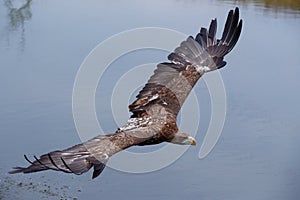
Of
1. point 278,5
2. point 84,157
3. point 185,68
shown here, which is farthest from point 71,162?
point 278,5

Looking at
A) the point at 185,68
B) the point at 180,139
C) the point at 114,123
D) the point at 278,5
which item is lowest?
the point at 114,123

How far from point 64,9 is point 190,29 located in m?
5.06

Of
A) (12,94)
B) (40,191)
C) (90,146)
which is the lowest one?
(40,191)

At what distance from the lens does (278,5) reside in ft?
95.7

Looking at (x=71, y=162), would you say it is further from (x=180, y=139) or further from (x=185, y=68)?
(x=185, y=68)

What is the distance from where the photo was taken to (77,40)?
2052 centimetres

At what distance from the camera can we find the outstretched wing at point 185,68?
763 cm

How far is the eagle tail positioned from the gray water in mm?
7680

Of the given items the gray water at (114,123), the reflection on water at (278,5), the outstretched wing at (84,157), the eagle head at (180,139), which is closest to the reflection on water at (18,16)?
the gray water at (114,123)

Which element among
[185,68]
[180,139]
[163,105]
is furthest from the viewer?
[185,68]

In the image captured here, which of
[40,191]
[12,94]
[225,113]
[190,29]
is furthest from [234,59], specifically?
[40,191]

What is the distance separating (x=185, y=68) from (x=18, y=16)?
1608cm

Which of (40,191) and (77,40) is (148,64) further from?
(40,191)

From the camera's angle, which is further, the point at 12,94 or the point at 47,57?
the point at 47,57
